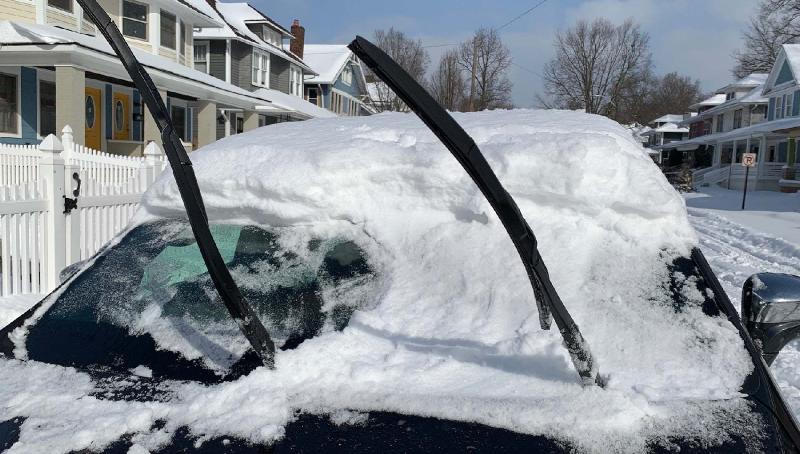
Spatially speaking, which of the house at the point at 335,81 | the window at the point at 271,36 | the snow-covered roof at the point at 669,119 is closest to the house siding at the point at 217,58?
the window at the point at 271,36

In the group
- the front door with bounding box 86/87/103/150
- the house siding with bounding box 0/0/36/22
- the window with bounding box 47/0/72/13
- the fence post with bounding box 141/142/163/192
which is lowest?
the fence post with bounding box 141/142/163/192

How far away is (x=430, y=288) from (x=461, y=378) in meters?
0.37

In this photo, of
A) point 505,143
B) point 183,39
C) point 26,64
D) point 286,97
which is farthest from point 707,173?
point 505,143

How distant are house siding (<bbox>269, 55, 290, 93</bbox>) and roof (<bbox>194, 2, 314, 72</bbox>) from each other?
54 cm

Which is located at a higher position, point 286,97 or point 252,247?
point 286,97

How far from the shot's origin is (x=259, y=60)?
1154 inches

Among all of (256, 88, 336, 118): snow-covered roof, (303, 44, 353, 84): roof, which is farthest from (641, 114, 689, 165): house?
(256, 88, 336, 118): snow-covered roof

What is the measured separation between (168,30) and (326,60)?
68.9 ft

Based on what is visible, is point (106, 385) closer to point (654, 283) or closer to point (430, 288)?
point (430, 288)

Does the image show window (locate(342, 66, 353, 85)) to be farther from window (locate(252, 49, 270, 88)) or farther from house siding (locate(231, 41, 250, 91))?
house siding (locate(231, 41, 250, 91))

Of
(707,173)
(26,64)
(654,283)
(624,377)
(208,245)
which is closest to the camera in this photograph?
(624,377)

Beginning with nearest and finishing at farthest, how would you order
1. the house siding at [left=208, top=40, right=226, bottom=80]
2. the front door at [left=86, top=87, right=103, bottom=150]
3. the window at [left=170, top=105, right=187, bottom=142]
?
the front door at [left=86, top=87, right=103, bottom=150], the window at [left=170, top=105, right=187, bottom=142], the house siding at [left=208, top=40, right=226, bottom=80]

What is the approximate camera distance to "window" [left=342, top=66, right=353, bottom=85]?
41.5 meters

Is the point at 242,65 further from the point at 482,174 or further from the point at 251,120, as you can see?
the point at 482,174
